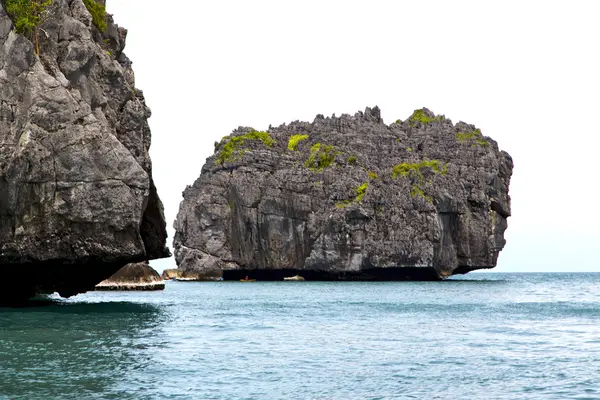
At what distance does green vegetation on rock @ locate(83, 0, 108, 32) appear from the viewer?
5906cm

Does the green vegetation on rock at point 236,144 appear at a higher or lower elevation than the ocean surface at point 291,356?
higher

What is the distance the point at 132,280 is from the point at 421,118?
92.7 m

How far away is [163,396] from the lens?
21.9 meters

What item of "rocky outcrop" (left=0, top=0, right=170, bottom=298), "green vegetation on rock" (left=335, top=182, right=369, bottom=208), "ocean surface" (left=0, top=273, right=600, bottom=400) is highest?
"green vegetation on rock" (left=335, top=182, right=369, bottom=208)

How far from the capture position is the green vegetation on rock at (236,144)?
148 meters

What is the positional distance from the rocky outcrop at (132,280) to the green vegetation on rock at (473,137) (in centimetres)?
7887

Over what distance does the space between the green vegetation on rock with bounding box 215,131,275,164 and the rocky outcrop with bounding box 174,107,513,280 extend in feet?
1.07

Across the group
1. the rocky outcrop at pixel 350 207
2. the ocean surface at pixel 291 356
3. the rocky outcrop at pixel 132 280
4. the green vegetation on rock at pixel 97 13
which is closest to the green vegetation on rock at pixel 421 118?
the rocky outcrop at pixel 350 207

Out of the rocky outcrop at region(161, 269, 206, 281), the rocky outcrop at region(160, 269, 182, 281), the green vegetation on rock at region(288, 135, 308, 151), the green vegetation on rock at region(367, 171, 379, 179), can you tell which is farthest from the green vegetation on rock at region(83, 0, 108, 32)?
the green vegetation on rock at region(288, 135, 308, 151)

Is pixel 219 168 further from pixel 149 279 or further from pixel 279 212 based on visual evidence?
pixel 149 279

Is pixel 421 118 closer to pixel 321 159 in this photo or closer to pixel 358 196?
pixel 321 159

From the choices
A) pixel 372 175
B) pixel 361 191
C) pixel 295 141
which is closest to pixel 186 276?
pixel 295 141

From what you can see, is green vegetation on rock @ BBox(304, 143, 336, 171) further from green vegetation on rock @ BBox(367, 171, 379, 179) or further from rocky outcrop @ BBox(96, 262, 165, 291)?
rocky outcrop @ BBox(96, 262, 165, 291)

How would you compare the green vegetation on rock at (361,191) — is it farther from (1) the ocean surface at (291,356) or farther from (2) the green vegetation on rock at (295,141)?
(1) the ocean surface at (291,356)
